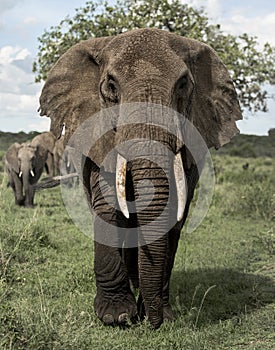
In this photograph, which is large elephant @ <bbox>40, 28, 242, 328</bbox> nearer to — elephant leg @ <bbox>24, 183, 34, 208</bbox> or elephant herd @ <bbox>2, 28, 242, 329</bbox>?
elephant herd @ <bbox>2, 28, 242, 329</bbox>

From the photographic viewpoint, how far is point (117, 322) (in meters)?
5.83

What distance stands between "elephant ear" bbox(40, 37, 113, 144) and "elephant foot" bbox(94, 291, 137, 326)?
1547 millimetres

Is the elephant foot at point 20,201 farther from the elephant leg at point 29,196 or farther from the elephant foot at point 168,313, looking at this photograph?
the elephant foot at point 168,313

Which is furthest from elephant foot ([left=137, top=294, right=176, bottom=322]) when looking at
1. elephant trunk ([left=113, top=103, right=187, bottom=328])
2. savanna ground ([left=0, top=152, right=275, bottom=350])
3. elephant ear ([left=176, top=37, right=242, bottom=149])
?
elephant ear ([left=176, top=37, right=242, bottom=149])

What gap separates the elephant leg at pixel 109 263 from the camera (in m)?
5.73

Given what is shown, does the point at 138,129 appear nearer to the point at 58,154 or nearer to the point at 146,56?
the point at 146,56

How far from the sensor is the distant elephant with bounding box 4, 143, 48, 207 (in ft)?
51.2

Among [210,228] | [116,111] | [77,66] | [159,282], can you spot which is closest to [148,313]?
[159,282]

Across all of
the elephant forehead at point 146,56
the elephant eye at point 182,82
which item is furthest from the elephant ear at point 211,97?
the elephant forehead at point 146,56

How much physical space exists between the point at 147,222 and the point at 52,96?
222 cm

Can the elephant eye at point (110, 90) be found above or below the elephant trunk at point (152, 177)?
above

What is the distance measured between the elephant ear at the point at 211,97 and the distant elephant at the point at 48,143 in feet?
35.1

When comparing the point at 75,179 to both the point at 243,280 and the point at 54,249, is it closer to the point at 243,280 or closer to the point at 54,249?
the point at 54,249

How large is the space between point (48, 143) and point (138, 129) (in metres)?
14.5
